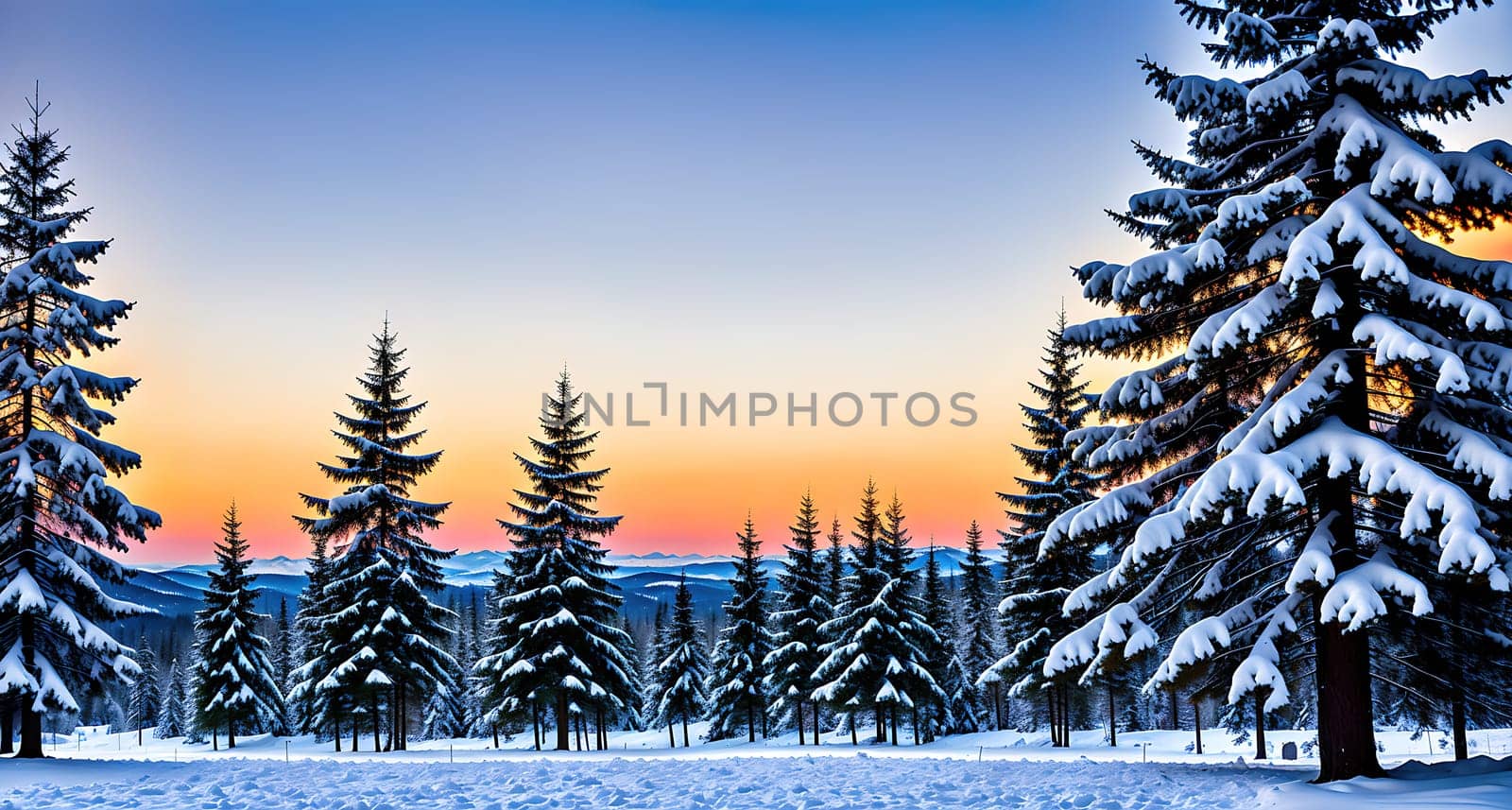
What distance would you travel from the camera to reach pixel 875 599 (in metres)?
36.9

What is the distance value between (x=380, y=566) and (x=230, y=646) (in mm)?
20605

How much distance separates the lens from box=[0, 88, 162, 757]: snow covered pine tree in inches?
670

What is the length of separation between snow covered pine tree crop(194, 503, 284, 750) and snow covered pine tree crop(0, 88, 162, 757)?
87.1ft

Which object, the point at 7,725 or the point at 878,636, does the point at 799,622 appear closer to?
the point at 878,636

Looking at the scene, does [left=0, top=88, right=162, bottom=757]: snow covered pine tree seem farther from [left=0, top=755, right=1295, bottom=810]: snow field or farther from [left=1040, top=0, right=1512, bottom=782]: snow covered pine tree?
[left=1040, top=0, right=1512, bottom=782]: snow covered pine tree

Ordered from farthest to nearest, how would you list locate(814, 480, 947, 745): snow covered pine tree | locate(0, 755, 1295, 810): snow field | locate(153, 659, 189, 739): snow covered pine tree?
locate(153, 659, 189, 739): snow covered pine tree
locate(814, 480, 947, 745): snow covered pine tree
locate(0, 755, 1295, 810): snow field

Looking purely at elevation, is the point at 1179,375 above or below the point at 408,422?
below

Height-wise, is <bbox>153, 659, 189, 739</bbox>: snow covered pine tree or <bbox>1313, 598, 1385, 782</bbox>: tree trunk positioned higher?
<bbox>1313, 598, 1385, 782</bbox>: tree trunk

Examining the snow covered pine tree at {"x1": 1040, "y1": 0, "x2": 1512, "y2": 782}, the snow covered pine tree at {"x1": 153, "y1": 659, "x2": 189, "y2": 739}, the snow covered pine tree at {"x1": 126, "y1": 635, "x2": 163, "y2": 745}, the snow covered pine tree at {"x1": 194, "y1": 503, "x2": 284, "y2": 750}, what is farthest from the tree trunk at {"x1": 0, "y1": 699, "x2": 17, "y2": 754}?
the snow covered pine tree at {"x1": 126, "y1": 635, "x2": 163, "y2": 745}

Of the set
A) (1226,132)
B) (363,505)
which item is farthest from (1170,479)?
(363,505)

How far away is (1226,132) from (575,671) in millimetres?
24402

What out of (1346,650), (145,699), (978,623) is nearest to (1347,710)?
(1346,650)

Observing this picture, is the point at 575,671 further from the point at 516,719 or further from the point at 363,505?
the point at 363,505

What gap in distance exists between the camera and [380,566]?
28266 mm
